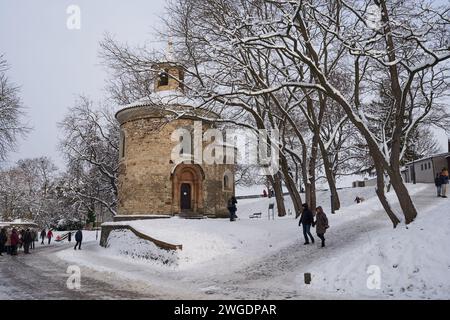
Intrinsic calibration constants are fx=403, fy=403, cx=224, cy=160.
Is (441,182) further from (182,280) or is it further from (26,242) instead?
(26,242)

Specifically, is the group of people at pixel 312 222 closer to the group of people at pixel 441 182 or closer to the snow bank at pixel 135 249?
the snow bank at pixel 135 249

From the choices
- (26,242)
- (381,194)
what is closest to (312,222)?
(381,194)

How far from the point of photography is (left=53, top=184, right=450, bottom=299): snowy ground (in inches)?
383

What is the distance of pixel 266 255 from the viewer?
49.9 feet

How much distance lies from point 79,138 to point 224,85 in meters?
22.2

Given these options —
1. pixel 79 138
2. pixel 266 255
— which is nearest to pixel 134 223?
pixel 266 255

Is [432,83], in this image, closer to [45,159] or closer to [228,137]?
[228,137]

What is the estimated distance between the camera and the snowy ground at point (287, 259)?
973 centimetres

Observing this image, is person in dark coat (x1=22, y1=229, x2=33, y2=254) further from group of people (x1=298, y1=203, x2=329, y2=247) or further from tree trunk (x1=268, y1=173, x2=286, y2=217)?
group of people (x1=298, y1=203, x2=329, y2=247)

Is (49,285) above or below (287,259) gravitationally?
below

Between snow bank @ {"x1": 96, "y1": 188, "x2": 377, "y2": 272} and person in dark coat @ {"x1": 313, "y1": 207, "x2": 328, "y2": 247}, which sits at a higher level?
person in dark coat @ {"x1": 313, "y1": 207, "x2": 328, "y2": 247}

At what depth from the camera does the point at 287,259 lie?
13883 millimetres

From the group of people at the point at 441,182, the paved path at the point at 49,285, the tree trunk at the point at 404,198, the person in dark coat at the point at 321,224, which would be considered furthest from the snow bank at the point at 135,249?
the group of people at the point at 441,182

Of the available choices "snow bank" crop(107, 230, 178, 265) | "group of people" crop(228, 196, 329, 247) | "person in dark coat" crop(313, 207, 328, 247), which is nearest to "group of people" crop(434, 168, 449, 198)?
"group of people" crop(228, 196, 329, 247)
